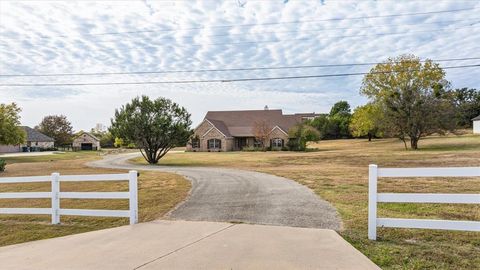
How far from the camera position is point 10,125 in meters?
46.3

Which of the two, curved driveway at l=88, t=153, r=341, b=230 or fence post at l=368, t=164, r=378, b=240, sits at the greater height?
fence post at l=368, t=164, r=378, b=240

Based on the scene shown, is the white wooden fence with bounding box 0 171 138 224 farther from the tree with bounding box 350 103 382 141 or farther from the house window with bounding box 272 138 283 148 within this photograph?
the house window with bounding box 272 138 283 148

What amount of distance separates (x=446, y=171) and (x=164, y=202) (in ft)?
23.4

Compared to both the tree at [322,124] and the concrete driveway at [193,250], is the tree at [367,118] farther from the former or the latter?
the concrete driveway at [193,250]

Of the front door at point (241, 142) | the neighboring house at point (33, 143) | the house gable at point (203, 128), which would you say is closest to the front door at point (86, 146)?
the neighboring house at point (33, 143)

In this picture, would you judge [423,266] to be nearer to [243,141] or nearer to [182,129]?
[182,129]

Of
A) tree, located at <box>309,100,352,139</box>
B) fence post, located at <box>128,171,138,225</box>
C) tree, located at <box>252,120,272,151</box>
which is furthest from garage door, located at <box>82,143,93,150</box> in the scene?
fence post, located at <box>128,171,138,225</box>

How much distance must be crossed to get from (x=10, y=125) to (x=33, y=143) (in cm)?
3239

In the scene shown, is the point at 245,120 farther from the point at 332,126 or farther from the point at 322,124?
the point at 332,126

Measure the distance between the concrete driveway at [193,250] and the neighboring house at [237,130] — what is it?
150 ft

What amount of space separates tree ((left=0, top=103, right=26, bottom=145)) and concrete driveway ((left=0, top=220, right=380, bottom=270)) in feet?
149

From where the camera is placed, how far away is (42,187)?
51.5 feet

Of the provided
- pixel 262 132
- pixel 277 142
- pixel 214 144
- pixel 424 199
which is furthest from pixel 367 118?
pixel 424 199

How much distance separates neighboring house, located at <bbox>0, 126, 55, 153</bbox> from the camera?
2840 inches
